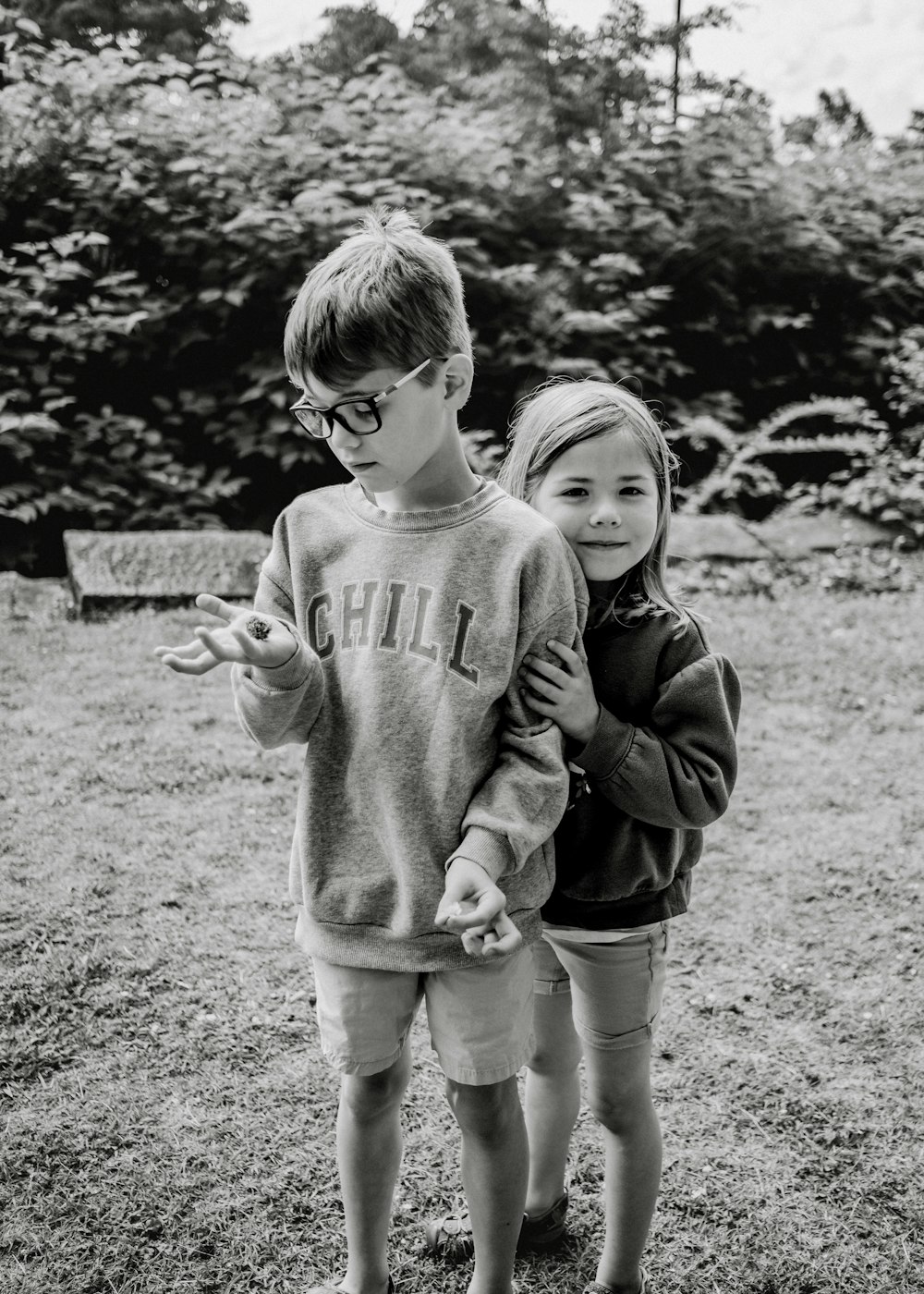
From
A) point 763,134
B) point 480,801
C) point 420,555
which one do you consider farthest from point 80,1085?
point 763,134

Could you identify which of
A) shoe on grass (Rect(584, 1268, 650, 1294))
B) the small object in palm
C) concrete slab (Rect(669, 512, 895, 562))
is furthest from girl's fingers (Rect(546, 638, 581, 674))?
concrete slab (Rect(669, 512, 895, 562))

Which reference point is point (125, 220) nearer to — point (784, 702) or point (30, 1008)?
point (784, 702)

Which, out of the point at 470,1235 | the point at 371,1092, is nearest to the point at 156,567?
the point at 470,1235

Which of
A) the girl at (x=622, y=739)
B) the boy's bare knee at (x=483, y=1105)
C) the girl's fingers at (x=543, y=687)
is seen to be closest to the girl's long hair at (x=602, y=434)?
the girl at (x=622, y=739)

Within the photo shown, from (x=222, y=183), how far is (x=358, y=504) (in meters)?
5.71

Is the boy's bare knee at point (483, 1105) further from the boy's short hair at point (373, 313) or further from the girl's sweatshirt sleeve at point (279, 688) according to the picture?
the boy's short hair at point (373, 313)

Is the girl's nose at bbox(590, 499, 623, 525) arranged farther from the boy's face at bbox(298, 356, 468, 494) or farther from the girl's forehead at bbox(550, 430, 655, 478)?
the boy's face at bbox(298, 356, 468, 494)

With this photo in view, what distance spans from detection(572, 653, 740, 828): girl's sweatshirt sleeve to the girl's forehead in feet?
1.04

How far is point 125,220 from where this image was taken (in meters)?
6.59

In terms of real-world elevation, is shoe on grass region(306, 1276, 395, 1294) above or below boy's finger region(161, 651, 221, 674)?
below

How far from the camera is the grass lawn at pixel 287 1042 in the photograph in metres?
2.04

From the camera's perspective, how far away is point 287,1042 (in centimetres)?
261

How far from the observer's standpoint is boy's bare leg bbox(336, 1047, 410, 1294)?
1730mm

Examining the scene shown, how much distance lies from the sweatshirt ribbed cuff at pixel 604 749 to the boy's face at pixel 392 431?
18.1 inches
